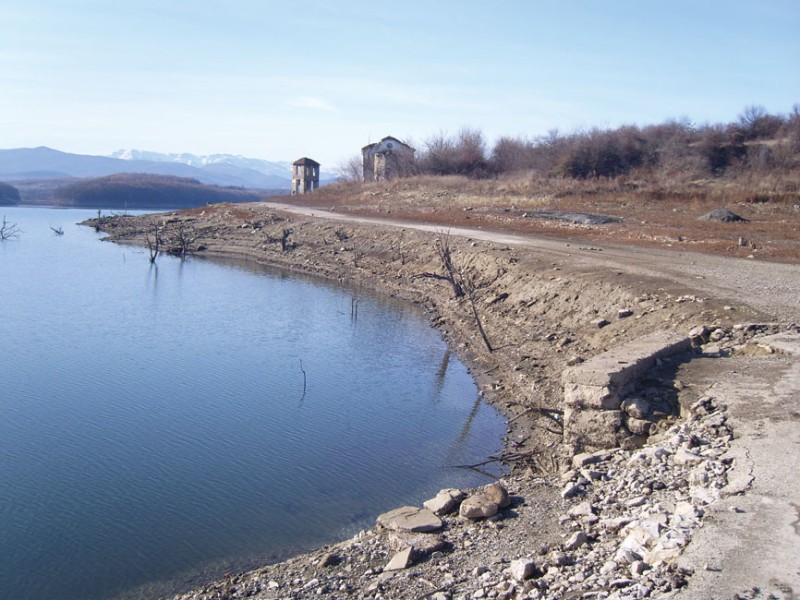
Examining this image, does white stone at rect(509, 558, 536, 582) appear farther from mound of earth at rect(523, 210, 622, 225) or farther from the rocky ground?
mound of earth at rect(523, 210, 622, 225)

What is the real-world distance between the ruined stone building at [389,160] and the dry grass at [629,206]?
28.3 feet

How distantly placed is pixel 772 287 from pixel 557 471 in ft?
25.5

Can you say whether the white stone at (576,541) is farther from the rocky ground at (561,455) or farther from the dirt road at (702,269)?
the dirt road at (702,269)

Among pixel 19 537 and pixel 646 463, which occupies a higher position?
pixel 646 463

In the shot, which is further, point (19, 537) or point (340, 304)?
point (340, 304)

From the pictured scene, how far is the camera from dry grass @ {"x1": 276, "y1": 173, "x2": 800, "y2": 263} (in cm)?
2164

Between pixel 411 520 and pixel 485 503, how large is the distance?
740 millimetres

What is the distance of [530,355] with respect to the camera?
569 inches

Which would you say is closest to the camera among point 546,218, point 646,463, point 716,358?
point 646,463

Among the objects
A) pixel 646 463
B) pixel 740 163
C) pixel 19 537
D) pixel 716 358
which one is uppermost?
pixel 740 163

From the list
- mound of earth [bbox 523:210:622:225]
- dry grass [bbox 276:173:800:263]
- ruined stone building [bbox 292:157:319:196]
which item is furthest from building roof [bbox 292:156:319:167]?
mound of earth [bbox 523:210:622:225]

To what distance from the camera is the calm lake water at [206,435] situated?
7785 mm

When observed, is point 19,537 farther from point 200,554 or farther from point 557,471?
point 557,471

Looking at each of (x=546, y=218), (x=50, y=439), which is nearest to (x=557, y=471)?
(x=50, y=439)
